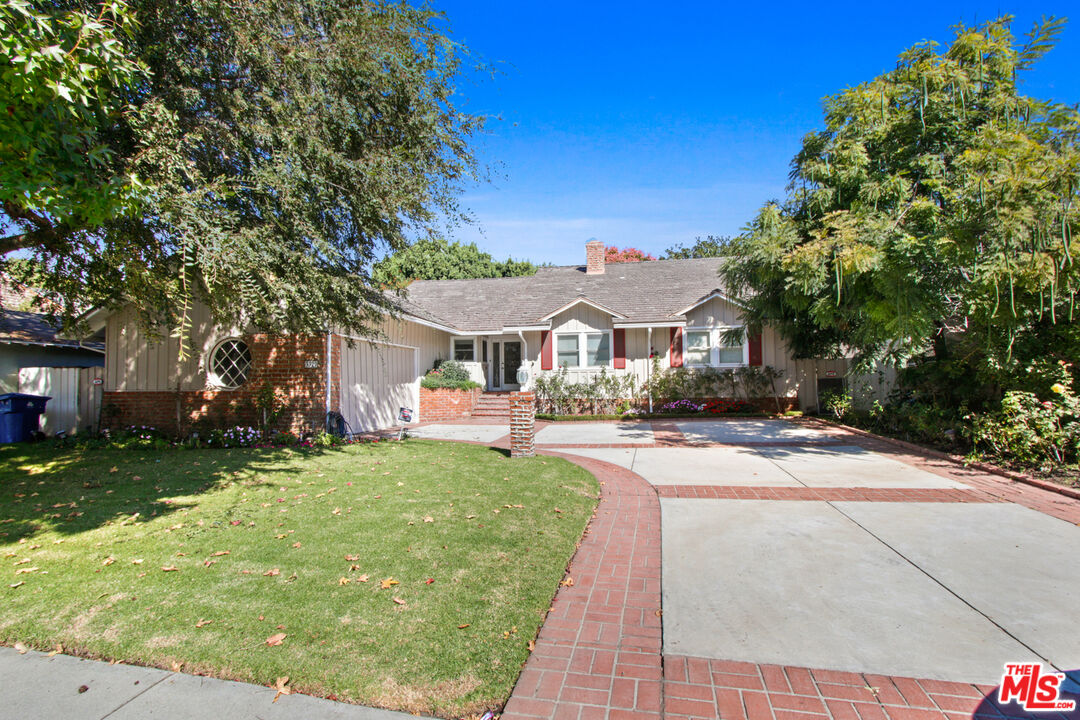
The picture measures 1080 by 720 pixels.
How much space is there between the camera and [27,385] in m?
13.0

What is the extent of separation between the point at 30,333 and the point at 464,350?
1332cm

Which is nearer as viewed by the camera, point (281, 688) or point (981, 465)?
point (281, 688)

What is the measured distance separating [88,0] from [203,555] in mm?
6466

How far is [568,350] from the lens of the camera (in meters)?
19.2

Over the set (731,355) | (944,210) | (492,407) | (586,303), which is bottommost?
(492,407)

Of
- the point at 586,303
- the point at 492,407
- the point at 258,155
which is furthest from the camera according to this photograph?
the point at 586,303

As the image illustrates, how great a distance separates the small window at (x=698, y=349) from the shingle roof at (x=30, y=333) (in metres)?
18.3

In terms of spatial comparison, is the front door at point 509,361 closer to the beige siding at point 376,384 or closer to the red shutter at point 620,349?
the red shutter at point 620,349

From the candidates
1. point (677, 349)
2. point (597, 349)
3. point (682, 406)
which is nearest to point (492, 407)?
point (597, 349)

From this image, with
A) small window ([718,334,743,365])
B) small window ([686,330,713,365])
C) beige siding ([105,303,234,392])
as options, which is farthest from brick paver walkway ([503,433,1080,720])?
small window ([718,334,743,365])

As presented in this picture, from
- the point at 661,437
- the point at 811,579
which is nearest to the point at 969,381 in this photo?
the point at 661,437

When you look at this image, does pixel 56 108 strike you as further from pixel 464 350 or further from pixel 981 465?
pixel 464 350

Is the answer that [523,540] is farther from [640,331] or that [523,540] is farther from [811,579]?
[640,331]

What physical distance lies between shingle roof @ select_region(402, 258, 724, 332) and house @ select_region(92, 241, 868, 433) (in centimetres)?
8
